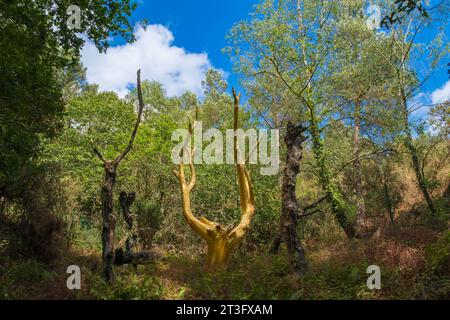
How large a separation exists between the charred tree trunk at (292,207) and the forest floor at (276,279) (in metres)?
0.45

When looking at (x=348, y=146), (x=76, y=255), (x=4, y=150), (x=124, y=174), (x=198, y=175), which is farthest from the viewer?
(x=348, y=146)

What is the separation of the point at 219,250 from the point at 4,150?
729 cm

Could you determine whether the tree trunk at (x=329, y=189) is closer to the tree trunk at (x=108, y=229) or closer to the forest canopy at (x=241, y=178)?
the forest canopy at (x=241, y=178)

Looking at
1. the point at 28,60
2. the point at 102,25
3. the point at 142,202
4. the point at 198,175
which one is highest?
the point at 102,25

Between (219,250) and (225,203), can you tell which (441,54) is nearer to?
(225,203)

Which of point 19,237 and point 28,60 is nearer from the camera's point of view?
point 28,60

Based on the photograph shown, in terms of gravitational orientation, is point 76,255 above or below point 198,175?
below

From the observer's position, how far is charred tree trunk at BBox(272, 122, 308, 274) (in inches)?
377

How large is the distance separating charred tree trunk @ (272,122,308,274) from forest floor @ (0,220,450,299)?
448 millimetres

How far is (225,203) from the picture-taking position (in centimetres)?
1723

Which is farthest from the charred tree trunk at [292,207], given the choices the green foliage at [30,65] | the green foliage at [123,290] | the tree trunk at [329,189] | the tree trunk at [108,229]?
the green foliage at [30,65]

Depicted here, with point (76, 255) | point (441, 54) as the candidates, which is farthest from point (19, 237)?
point (441, 54)

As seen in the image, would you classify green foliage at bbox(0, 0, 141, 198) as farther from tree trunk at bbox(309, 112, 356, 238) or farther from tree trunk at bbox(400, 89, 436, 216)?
tree trunk at bbox(400, 89, 436, 216)

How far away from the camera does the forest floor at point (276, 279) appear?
7684 mm
